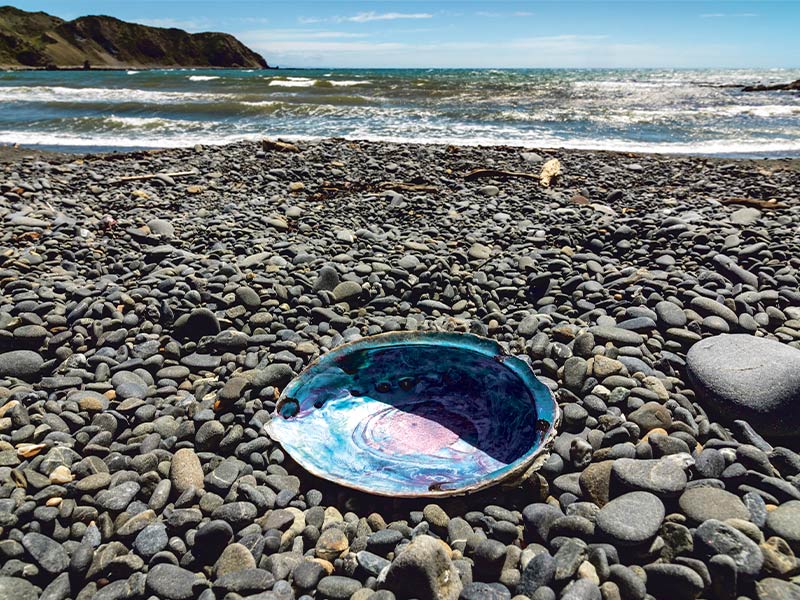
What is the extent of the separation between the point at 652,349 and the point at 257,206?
4717 millimetres

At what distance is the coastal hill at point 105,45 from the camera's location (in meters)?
68.2

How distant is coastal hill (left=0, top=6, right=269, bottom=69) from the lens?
6825 centimetres

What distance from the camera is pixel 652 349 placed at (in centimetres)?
324

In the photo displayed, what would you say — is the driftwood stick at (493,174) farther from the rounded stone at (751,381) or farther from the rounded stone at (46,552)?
the rounded stone at (46,552)

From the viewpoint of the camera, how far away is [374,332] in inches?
142

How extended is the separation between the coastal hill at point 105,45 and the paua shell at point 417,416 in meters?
82.1

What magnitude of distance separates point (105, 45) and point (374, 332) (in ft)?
346

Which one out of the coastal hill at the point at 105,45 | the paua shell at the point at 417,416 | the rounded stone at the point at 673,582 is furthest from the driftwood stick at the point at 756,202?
the coastal hill at the point at 105,45

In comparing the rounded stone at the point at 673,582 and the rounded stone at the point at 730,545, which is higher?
the rounded stone at the point at 730,545

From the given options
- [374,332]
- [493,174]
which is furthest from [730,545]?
[493,174]

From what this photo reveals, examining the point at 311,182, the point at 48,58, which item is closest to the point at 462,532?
the point at 311,182

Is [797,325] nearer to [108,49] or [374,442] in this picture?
[374,442]

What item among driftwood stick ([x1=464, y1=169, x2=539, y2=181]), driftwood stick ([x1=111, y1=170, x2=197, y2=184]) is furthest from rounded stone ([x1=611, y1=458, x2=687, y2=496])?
driftwood stick ([x1=111, y1=170, x2=197, y2=184])

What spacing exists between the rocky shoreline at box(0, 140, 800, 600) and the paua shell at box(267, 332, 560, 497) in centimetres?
13
